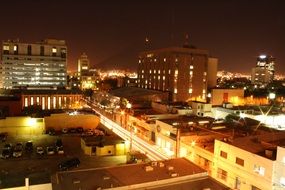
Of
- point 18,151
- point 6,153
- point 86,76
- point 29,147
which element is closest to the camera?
point 6,153

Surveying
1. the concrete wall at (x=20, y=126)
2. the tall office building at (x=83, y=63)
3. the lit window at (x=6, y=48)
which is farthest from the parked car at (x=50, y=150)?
the tall office building at (x=83, y=63)

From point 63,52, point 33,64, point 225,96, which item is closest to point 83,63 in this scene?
point 63,52

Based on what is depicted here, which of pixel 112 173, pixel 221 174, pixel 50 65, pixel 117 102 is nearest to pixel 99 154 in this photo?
pixel 112 173

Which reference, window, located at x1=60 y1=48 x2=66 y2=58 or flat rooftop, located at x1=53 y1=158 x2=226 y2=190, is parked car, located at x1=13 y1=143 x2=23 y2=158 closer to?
flat rooftop, located at x1=53 y1=158 x2=226 y2=190

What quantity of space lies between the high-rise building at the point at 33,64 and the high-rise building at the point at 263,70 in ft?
316

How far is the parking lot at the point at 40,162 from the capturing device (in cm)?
1573

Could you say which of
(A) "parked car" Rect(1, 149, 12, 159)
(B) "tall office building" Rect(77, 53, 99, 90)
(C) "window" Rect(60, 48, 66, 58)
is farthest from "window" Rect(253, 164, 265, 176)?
(B) "tall office building" Rect(77, 53, 99, 90)

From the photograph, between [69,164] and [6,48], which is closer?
[69,164]

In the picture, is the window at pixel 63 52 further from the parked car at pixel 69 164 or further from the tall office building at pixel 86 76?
the parked car at pixel 69 164

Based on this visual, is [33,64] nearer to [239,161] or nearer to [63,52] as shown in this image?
[63,52]

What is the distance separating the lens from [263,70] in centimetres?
14275

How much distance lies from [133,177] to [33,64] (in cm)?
6848

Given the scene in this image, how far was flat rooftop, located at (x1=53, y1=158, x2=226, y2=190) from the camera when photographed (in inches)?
526

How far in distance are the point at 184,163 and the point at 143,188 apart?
161 inches
